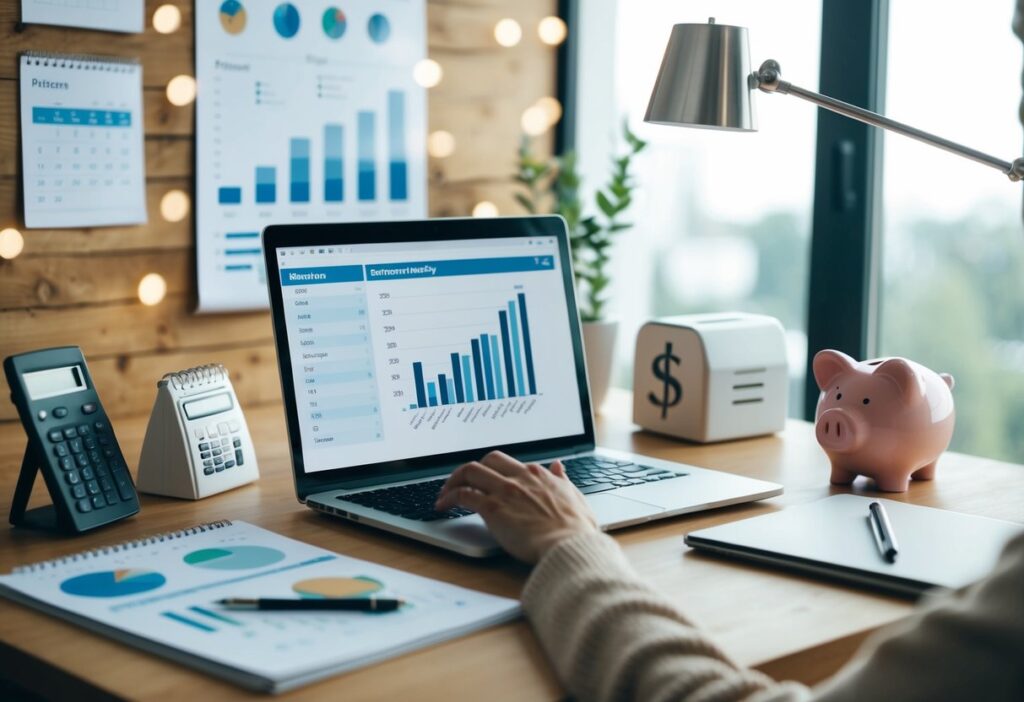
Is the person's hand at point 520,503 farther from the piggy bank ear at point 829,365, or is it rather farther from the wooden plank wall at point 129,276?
the wooden plank wall at point 129,276

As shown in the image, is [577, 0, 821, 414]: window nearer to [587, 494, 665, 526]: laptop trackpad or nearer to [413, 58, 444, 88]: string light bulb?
[413, 58, 444, 88]: string light bulb

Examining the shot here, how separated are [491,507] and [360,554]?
13 cm

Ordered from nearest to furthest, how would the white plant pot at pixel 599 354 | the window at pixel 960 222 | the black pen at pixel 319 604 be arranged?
the black pen at pixel 319 604
the white plant pot at pixel 599 354
the window at pixel 960 222

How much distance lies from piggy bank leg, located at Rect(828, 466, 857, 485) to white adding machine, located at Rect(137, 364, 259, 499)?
672mm

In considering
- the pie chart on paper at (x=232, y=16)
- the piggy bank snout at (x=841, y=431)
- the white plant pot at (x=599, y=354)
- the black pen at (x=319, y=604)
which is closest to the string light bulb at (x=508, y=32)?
the pie chart on paper at (x=232, y=16)

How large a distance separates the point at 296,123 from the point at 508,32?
0.48 metres

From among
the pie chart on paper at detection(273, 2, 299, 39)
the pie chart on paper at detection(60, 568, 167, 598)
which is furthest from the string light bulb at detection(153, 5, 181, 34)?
the pie chart on paper at detection(60, 568, 167, 598)

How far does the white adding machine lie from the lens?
1242 millimetres

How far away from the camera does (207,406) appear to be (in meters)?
1.29

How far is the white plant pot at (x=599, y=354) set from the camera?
173cm


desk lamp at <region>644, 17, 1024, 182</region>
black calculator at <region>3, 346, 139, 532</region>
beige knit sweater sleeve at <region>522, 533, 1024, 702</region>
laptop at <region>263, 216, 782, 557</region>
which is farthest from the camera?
desk lamp at <region>644, 17, 1024, 182</region>

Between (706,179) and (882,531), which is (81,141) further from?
(706,179)

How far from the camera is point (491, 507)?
1015mm

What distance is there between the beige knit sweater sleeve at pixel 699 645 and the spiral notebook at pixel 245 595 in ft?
0.23
